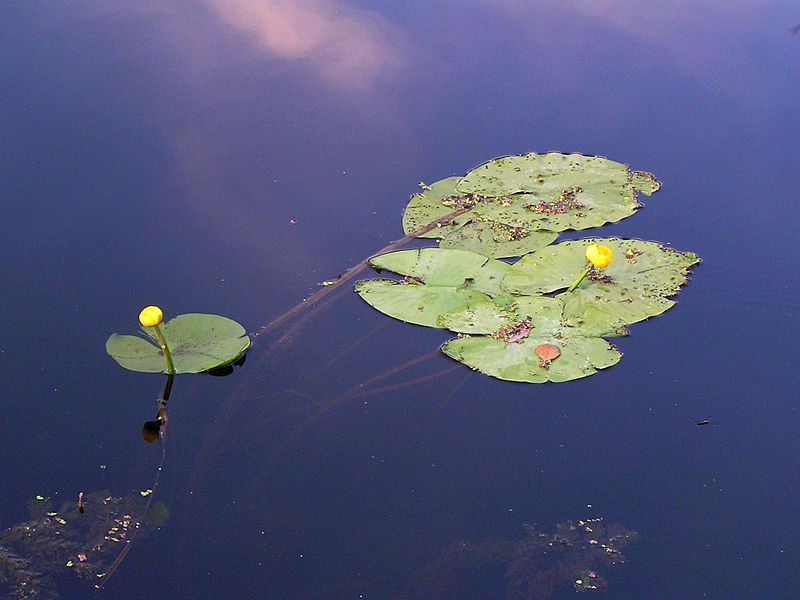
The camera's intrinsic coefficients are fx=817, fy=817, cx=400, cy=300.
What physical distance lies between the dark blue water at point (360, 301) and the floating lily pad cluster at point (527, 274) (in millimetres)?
118

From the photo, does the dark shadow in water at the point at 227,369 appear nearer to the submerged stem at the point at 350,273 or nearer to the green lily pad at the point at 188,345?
the green lily pad at the point at 188,345

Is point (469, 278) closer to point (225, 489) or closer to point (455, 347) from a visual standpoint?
point (455, 347)

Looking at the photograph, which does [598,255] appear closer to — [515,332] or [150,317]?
[515,332]

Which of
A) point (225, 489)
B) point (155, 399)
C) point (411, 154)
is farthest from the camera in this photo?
point (411, 154)

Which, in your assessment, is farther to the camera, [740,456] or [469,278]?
[469,278]

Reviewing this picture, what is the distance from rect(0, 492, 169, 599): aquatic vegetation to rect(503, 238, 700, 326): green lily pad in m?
2.25

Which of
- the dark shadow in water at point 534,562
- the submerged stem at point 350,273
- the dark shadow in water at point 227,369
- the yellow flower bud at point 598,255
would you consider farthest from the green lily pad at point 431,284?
the dark shadow in water at point 534,562

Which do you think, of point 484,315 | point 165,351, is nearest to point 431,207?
point 484,315

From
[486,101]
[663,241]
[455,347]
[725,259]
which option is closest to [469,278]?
[455,347]

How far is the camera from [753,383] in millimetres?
4273

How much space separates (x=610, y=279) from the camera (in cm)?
455

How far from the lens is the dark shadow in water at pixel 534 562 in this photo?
3.34 metres

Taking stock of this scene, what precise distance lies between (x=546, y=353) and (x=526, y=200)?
1282 millimetres

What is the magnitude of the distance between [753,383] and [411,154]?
102 inches
